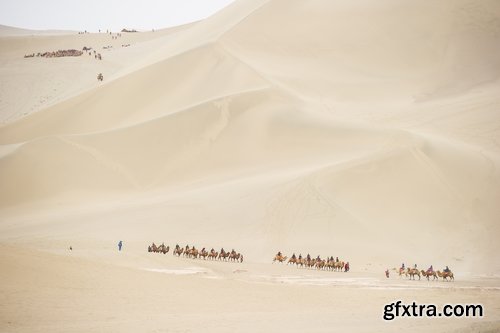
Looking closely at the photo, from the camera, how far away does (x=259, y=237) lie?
29.8m

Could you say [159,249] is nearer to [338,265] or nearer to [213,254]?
[213,254]

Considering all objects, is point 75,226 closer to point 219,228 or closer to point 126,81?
point 219,228

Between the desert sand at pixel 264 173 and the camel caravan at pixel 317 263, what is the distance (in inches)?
18.4

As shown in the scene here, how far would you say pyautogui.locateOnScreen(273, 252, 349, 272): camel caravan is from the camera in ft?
83.9

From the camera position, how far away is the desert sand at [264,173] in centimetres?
1692

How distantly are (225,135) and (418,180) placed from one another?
37.3 ft

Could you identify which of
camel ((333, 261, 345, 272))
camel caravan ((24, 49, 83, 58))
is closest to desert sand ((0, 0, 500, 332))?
camel ((333, 261, 345, 272))

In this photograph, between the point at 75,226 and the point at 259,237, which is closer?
the point at 259,237

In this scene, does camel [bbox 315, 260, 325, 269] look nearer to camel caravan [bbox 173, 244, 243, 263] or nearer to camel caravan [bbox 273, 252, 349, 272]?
camel caravan [bbox 273, 252, 349, 272]

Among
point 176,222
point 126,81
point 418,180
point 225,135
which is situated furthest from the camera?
point 126,81

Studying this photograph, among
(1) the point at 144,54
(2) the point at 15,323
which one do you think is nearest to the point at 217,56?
(1) the point at 144,54

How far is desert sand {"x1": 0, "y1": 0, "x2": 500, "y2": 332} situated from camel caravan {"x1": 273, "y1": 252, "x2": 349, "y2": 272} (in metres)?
0.47

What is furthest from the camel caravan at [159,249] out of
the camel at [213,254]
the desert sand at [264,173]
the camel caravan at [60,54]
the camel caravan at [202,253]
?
the camel caravan at [60,54]

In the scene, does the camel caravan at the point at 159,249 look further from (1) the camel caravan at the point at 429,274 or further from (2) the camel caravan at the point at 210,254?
(1) the camel caravan at the point at 429,274
